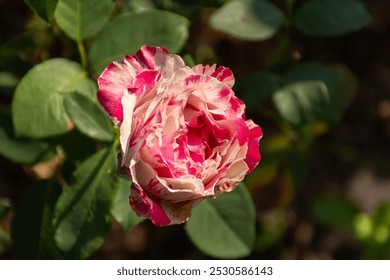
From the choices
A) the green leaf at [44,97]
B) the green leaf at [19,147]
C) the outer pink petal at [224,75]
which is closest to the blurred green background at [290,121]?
the green leaf at [19,147]

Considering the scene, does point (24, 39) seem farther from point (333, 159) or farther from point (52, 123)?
point (333, 159)

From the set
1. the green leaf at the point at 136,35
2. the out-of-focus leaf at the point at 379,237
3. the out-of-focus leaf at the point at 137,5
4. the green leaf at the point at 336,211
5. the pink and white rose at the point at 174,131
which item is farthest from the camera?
the green leaf at the point at 336,211

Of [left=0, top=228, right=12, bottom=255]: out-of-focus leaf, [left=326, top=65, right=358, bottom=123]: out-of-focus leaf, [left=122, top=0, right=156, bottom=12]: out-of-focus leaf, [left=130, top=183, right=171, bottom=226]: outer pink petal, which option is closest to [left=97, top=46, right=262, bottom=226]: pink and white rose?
[left=130, top=183, right=171, bottom=226]: outer pink petal

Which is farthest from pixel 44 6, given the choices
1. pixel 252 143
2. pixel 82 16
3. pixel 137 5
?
pixel 252 143

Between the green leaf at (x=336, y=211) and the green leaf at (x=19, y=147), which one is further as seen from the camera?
the green leaf at (x=336, y=211)

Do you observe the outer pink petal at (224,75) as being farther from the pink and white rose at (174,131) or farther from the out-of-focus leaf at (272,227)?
the out-of-focus leaf at (272,227)

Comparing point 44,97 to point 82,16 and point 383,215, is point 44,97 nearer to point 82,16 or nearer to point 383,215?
point 82,16
